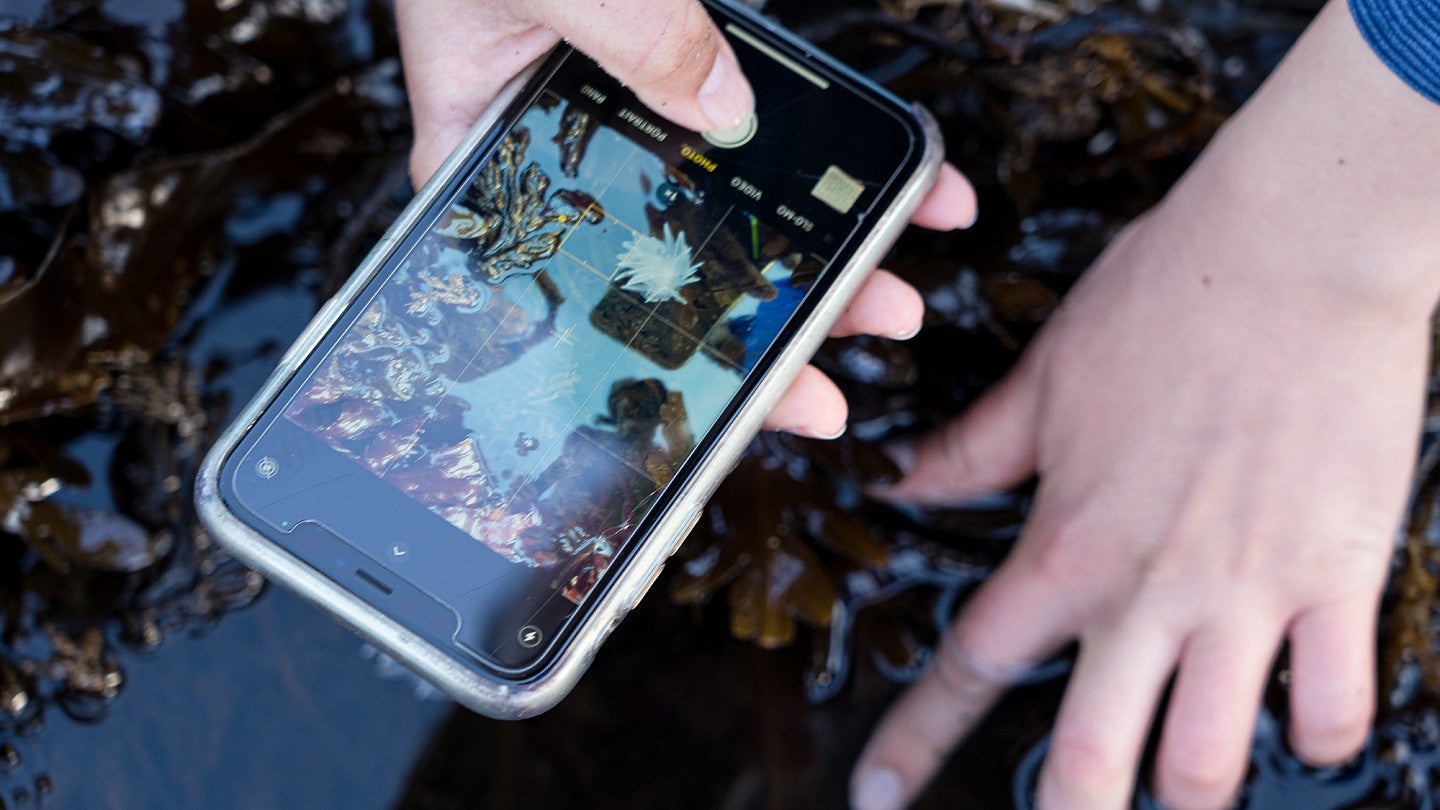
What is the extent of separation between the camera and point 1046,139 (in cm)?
171

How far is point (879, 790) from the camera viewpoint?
67.9 inches

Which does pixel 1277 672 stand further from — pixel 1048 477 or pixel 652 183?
pixel 652 183

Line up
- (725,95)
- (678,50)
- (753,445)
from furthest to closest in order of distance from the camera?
1. (753,445)
2. (725,95)
3. (678,50)

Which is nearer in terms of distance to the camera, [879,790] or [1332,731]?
[1332,731]

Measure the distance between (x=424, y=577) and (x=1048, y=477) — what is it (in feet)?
3.42

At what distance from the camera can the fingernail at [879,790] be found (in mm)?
1718

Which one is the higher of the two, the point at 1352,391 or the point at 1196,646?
the point at 1352,391

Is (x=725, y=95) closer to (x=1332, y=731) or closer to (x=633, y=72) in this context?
(x=633, y=72)

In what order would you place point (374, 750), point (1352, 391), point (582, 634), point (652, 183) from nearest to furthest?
point (582, 634), point (652, 183), point (1352, 391), point (374, 750)

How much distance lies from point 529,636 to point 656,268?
505 mm

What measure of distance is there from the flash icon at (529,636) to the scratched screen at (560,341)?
56mm

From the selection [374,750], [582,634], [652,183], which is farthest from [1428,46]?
[374,750]

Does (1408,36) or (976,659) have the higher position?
(1408,36)

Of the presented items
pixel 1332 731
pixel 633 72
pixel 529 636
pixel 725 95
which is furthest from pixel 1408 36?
pixel 529 636
